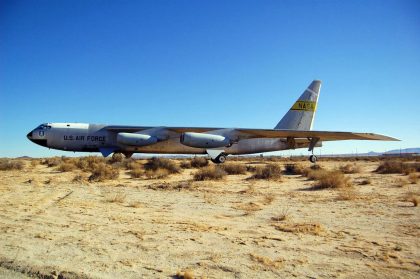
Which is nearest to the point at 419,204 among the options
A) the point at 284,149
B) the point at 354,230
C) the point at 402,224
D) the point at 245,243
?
the point at 402,224

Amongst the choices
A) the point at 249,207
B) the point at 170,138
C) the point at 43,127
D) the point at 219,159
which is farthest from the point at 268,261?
the point at 43,127

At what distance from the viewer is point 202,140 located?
22797 mm

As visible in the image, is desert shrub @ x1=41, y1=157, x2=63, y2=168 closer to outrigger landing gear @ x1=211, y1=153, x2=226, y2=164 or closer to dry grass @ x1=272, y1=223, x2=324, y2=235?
outrigger landing gear @ x1=211, y1=153, x2=226, y2=164

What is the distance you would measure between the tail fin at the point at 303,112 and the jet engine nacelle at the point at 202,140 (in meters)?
6.71

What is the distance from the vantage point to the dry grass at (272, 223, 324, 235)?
5.61m

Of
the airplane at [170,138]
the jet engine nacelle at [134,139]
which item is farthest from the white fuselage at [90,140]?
the jet engine nacelle at [134,139]

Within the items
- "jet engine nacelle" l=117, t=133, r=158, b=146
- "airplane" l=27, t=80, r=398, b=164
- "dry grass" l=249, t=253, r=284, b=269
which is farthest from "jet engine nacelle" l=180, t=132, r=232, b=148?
"dry grass" l=249, t=253, r=284, b=269

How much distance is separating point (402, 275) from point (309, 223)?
8.28 ft

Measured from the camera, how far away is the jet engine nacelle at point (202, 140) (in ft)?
73.9

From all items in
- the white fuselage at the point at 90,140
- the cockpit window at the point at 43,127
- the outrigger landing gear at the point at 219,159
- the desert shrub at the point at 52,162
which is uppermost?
the cockpit window at the point at 43,127

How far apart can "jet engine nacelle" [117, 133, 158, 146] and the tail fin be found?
11.4 meters

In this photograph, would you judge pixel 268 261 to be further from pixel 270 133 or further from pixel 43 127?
pixel 43 127

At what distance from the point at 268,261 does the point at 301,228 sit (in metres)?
1.90

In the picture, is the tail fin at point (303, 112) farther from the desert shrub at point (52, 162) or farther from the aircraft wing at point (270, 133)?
the desert shrub at point (52, 162)
